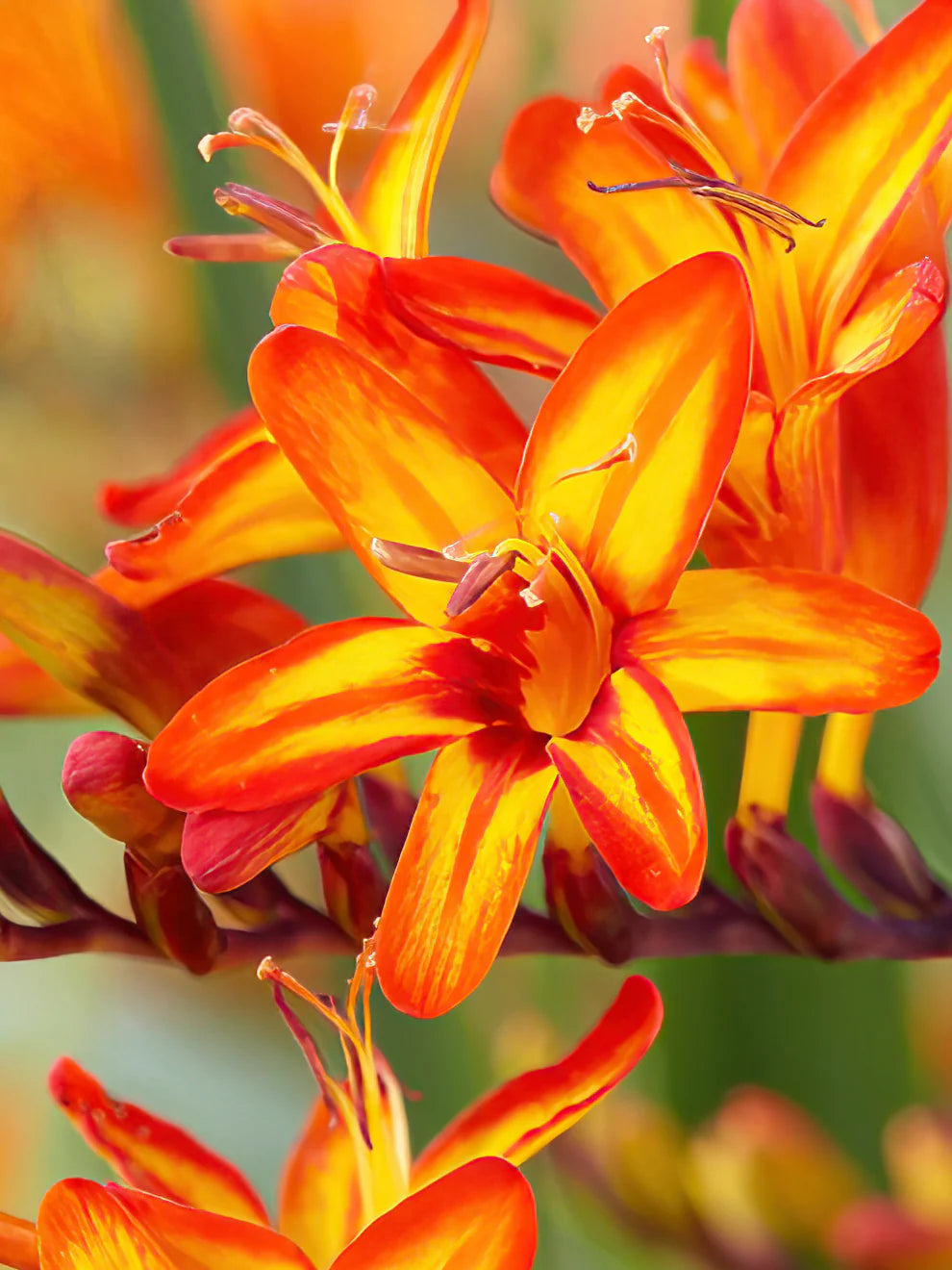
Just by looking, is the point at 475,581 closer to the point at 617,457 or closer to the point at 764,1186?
the point at 617,457

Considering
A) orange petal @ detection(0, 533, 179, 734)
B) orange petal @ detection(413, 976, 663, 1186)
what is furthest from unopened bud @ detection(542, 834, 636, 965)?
orange petal @ detection(0, 533, 179, 734)

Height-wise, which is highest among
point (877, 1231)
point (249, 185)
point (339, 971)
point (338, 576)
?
point (249, 185)

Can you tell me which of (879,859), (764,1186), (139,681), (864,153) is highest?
(864,153)

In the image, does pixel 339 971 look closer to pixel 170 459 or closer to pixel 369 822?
pixel 369 822

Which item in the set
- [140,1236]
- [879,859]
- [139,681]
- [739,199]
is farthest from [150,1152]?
[739,199]

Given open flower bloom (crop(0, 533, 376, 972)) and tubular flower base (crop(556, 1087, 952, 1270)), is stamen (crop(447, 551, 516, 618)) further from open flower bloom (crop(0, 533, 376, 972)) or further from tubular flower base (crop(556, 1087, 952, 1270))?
tubular flower base (crop(556, 1087, 952, 1270))

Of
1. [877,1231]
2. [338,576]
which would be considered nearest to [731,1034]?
[877,1231]
